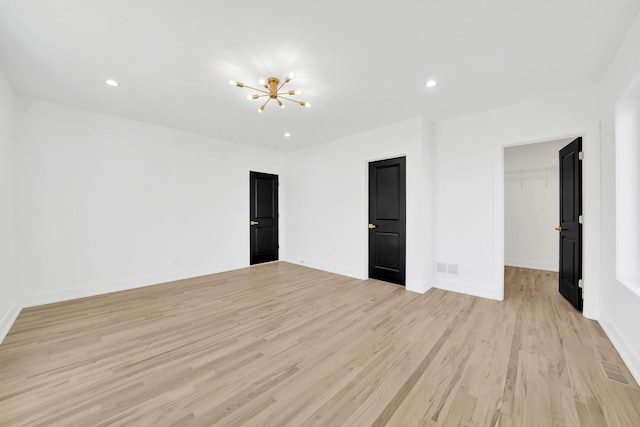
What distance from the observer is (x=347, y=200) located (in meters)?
4.91

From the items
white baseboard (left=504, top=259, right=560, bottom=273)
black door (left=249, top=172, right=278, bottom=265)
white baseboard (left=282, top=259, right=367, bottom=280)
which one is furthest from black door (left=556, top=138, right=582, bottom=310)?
black door (left=249, top=172, right=278, bottom=265)

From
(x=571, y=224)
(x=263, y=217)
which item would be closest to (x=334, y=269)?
(x=263, y=217)

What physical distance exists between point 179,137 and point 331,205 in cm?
317

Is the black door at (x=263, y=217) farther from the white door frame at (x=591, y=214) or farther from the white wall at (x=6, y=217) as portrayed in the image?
the white door frame at (x=591, y=214)

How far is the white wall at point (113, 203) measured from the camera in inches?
131

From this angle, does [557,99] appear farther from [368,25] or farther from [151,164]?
[151,164]

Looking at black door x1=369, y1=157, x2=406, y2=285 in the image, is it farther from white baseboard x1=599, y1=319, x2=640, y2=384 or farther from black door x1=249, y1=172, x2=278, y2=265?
black door x1=249, y1=172, x2=278, y2=265

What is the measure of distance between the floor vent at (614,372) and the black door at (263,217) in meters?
5.34

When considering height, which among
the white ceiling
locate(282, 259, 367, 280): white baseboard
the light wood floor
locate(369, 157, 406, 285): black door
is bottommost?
the light wood floor

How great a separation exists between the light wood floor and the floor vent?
0.01 m

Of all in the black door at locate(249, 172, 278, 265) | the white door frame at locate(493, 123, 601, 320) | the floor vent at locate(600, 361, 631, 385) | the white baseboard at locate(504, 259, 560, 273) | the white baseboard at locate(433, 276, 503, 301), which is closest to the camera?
the floor vent at locate(600, 361, 631, 385)

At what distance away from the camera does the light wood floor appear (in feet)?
5.07

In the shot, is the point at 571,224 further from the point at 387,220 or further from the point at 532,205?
the point at 532,205

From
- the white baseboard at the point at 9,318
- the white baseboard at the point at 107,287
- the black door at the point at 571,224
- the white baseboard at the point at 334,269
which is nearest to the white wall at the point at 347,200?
the white baseboard at the point at 334,269
